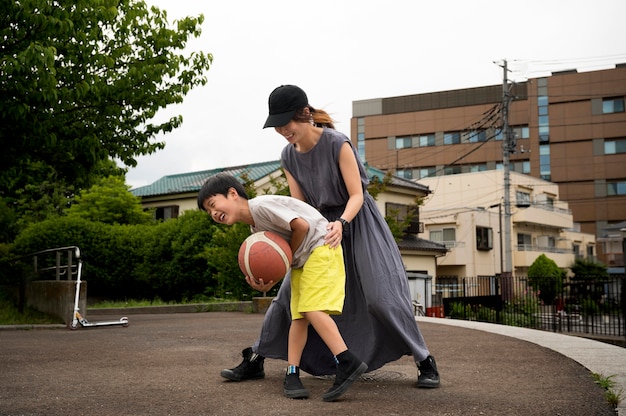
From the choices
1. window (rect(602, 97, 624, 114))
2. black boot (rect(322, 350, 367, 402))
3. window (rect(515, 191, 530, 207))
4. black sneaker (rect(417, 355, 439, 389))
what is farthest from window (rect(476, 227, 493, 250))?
black boot (rect(322, 350, 367, 402))

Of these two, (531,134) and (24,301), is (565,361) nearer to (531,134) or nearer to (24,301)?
(24,301)

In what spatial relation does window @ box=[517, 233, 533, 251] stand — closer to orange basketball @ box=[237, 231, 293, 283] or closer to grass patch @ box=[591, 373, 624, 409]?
grass patch @ box=[591, 373, 624, 409]

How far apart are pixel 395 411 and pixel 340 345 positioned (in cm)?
61

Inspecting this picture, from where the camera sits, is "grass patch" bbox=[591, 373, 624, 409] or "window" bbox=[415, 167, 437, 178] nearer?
"grass patch" bbox=[591, 373, 624, 409]

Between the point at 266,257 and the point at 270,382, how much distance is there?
103 centimetres

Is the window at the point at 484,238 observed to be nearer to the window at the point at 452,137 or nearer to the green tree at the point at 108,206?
the window at the point at 452,137

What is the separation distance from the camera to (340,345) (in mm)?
3832

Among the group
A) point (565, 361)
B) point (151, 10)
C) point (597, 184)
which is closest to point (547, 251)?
point (597, 184)

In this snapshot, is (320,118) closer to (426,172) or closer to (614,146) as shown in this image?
(614,146)

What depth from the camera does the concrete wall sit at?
10914 mm

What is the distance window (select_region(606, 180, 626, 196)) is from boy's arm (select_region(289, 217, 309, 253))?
66237 millimetres

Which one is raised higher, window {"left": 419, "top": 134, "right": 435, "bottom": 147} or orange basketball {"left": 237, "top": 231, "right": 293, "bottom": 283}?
window {"left": 419, "top": 134, "right": 435, "bottom": 147}

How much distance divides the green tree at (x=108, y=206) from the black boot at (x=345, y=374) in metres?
27.6

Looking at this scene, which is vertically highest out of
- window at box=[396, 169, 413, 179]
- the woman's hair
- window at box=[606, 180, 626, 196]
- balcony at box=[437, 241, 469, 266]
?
window at box=[396, 169, 413, 179]
